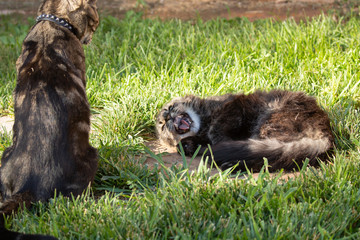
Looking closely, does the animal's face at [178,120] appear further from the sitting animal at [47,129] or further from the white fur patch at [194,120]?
the sitting animal at [47,129]

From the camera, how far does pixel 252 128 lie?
172 inches

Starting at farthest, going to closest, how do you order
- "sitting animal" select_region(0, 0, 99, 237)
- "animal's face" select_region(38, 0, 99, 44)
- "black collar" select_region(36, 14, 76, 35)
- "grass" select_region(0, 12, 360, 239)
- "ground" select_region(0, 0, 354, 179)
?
"ground" select_region(0, 0, 354, 179) → "animal's face" select_region(38, 0, 99, 44) → "black collar" select_region(36, 14, 76, 35) → "sitting animal" select_region(0, 0, 99, 237) → "grass" select_region(0, 12, 360, 239)

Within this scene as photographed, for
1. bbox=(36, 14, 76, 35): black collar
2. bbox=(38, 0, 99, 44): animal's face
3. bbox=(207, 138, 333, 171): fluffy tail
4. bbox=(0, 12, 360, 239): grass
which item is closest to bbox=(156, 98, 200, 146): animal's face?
bbox=(0, 12, 360, 239): grass

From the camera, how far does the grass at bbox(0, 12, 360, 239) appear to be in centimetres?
268

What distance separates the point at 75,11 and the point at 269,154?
1.92 metres

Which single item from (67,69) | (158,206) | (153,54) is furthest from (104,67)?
(158,206)

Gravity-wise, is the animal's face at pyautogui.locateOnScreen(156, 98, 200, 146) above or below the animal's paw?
above

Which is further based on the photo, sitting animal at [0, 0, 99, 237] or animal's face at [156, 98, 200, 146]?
animal's face at [156, 98, 200, 146]

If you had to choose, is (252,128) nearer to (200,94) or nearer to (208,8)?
(200,94)

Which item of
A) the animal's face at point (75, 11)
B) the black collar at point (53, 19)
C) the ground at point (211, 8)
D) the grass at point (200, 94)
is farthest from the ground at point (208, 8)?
the black collar at point (53, 19)

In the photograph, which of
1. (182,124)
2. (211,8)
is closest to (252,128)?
(182,124)

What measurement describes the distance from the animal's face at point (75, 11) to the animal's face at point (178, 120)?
1305 millimetres

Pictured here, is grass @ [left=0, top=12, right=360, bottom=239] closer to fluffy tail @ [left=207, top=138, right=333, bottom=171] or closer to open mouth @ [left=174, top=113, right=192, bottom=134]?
fluffy tail @ [left=207, top=138, right=333, bottom=171]

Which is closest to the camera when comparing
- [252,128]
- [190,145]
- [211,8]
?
[252,128]
